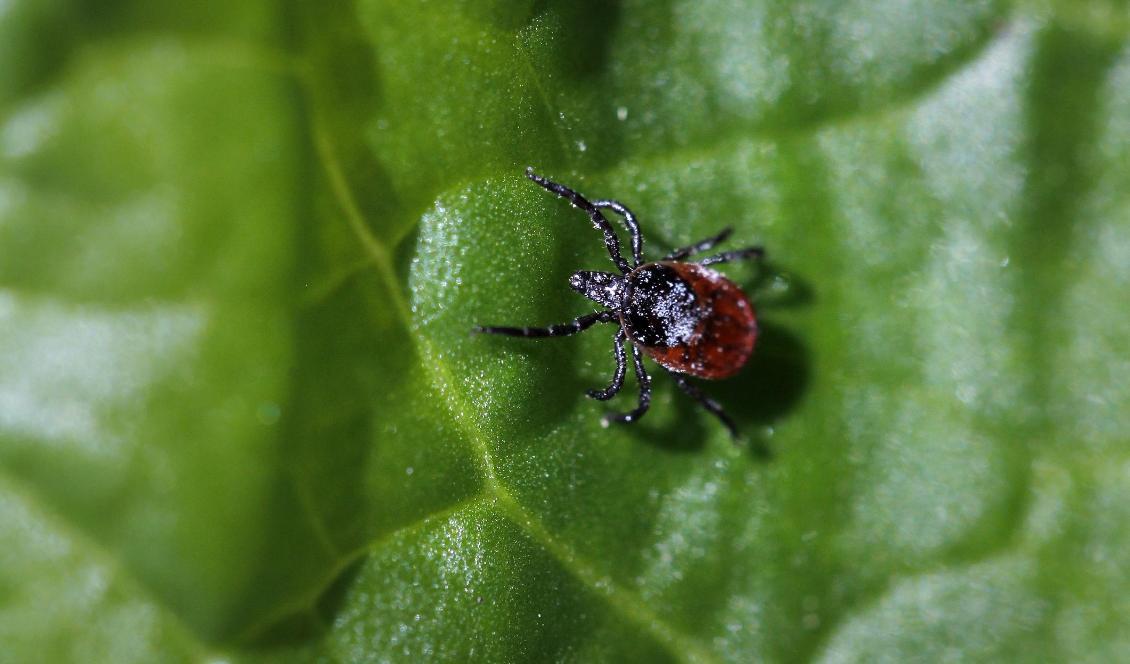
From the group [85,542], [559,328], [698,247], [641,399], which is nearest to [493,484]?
[559,328]

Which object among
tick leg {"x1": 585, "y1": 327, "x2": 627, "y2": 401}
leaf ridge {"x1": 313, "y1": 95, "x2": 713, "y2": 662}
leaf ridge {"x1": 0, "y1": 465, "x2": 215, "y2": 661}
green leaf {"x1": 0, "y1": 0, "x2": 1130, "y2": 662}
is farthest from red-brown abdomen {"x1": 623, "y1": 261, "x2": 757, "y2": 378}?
leaf ridge {"x1": 0, "y1": 465, "x2": 215, "y2": 661}

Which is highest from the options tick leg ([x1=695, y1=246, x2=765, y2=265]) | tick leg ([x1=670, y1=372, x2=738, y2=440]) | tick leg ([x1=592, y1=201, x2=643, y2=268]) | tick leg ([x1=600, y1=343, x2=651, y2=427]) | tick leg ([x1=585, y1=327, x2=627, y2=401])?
tick leg ([x1=592, y1=201, x2=643, y2=268])

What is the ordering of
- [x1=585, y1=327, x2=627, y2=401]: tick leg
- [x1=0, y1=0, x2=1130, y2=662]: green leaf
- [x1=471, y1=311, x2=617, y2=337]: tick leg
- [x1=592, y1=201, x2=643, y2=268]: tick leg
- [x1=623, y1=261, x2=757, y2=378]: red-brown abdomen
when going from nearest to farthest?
1. [x1=0, y1=0, x2=1130, y2=662]: green leaf
2. [x1=471, y1=311, x2=617, y2=337]: tick leg
3. [x1=592, y1=201, x2=643, y2=268]: tick leg
4. [x1=585, y1=327, x2=627, y2=401]: tick leg
5. [x1=623, y1=261, x2=757, y2=378]: red-brown abdomen

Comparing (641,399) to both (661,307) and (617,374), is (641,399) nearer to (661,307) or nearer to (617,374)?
(617,374)

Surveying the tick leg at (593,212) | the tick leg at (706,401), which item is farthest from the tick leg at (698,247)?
the tick leg at (706,401)

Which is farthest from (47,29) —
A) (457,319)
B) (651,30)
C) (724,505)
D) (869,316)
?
(869,316)

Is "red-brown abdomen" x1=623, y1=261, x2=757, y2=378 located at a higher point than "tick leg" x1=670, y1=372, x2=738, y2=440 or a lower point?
higher

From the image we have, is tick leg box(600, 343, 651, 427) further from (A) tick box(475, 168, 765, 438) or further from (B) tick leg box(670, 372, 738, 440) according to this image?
(B) tick leg box(670, 372, 738, 440)
